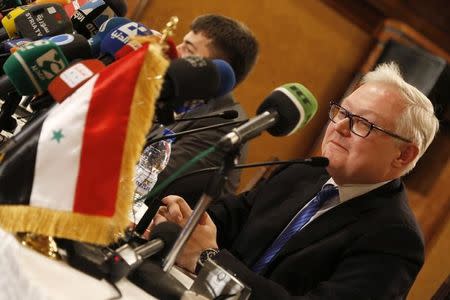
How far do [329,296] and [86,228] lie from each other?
58 centimetres

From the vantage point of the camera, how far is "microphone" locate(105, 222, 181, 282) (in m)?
0.87

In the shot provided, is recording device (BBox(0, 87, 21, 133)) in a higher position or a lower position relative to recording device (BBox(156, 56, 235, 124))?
lower

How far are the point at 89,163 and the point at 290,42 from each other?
298 centimetres

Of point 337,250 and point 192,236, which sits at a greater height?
point 337,250

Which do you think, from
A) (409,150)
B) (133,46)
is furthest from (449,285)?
(133,46)

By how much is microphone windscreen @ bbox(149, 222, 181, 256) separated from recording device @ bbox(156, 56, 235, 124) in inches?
10.6

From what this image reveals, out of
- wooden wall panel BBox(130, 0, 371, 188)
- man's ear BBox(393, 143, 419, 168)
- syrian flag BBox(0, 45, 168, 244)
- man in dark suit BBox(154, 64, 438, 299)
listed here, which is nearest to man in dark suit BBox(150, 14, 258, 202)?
man in dark suit BBox(154, 64, 438, 299)

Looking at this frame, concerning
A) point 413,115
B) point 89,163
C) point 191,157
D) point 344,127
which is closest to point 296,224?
point 344,127

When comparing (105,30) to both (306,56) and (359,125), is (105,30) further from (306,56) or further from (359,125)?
(306,56)

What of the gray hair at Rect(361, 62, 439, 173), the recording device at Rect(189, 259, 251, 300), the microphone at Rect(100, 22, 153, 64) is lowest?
the recording device at Rect(189, 259, 251, 300)

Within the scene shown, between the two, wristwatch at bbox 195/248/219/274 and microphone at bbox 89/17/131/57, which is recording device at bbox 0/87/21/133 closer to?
microphone at bbox 89/17/131/57

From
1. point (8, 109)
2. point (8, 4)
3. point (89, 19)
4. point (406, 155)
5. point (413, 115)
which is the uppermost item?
point (413, 115)

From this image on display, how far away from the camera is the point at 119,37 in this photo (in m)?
1.09

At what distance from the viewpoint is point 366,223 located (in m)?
1.33
